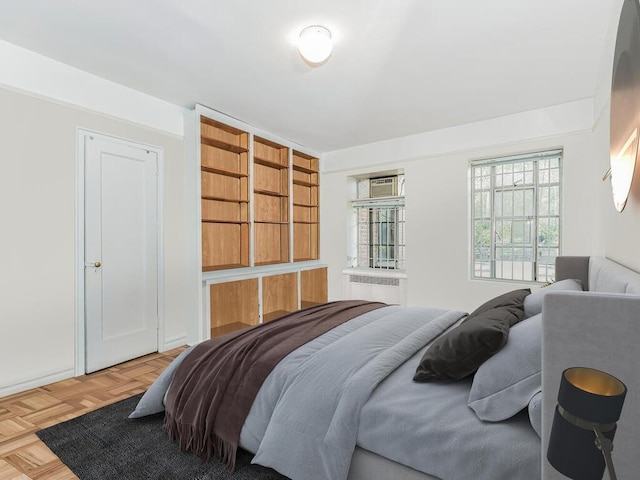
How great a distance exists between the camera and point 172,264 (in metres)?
3.79

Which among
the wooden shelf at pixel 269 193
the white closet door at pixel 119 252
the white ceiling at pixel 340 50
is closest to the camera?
the white ceiling at pixel 340 50

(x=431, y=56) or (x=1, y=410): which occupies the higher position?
(x=431, y=56)

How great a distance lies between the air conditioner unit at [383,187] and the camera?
529cm

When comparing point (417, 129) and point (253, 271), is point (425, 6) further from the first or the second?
point (253, 271)

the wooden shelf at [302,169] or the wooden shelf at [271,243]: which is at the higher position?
the wooden shelf at [302,169]

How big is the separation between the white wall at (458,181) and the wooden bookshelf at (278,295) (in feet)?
5.26

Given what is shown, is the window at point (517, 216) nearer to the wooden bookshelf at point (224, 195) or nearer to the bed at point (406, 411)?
the bed at point (406, 411)

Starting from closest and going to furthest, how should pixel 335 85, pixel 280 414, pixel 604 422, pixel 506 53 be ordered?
1. pixel 604 422
2. pixel 280 414
3. pixel 506 53
4. pixel 335 85

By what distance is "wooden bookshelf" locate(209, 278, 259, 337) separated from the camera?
12.8ft

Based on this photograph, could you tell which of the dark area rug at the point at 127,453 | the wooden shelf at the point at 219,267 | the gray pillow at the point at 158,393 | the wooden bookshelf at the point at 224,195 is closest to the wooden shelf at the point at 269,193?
the wooden bookshelf at the point at 224,195

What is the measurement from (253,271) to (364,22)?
301 centimetres

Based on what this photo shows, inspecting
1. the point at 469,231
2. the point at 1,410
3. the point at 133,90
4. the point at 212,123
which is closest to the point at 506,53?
the point at 469,231

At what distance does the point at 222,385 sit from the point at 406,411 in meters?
0.95

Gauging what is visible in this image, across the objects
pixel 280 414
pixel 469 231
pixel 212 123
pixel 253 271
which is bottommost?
pixel 280 414
